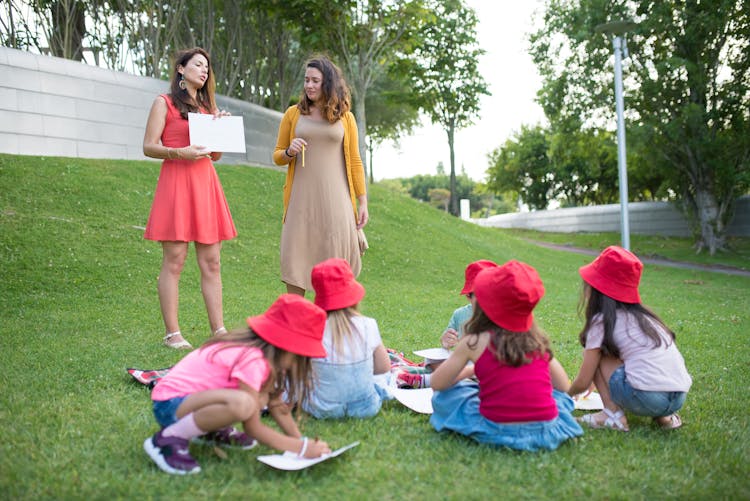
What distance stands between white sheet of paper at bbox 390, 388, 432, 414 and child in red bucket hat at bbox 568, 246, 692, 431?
2.82 ft

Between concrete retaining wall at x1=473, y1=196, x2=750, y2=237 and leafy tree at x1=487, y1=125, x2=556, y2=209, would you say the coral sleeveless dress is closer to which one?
concrete retaining wall at x1=473, y1=196, x2=750, y2=237

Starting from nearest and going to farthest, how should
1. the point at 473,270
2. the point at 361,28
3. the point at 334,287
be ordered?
the point at 334,287
the point at 473,270
the point at 361,28

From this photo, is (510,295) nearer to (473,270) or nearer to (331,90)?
(473,270)

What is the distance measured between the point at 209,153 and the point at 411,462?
3494 mm

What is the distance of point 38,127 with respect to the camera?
13.0m

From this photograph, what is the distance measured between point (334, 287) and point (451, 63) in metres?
27.6

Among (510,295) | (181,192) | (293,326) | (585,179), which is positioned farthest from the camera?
(585,179)

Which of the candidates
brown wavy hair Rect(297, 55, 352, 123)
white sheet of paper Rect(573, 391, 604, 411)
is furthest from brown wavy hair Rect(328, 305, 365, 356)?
Result: brown wavy hair Rect(297, 55, 352, 123)

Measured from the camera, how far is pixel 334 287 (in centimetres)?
344

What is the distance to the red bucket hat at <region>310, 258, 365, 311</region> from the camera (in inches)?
135

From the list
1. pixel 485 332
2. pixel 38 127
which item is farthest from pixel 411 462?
pixel 38 127

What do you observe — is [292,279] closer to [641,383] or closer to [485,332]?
[485,332]

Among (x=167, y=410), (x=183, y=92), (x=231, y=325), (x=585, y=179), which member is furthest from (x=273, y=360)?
(x=585, y=179)

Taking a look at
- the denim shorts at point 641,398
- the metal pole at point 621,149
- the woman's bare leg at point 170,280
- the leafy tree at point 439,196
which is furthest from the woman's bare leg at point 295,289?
the leafy tree at point 439,196
